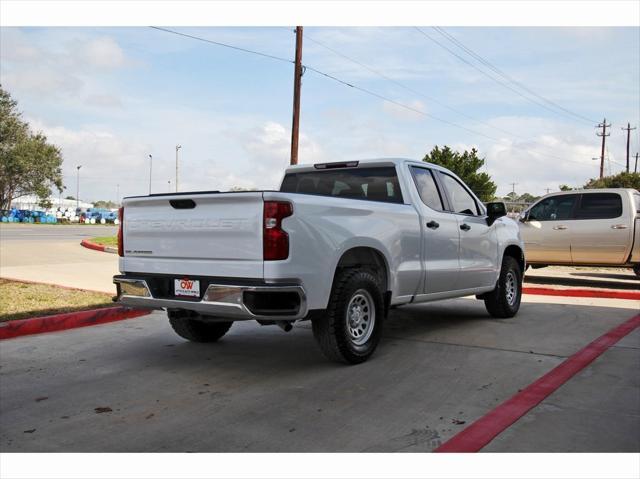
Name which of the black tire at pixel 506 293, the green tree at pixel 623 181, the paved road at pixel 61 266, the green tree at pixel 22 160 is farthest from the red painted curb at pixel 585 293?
the green tree at pixel 22 160

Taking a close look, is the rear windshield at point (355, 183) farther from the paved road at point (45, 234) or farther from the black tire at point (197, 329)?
the paved road at point (45, 234)

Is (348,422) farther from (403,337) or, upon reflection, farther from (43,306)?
(43,306)

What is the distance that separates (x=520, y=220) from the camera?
13.7 m

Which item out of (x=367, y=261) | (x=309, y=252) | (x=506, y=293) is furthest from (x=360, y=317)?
(x=506, y=293)

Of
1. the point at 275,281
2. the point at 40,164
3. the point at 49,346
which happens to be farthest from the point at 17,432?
the point at 40,164

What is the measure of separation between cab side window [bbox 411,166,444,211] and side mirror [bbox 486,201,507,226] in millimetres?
1116

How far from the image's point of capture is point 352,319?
18.5 ft

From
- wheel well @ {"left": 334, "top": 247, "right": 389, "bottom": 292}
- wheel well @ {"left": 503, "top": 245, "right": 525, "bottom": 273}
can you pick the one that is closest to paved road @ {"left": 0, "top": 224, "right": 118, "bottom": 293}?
wheel well @ {"left": 334, "top": 247, "right": 389, "bottom": 292}

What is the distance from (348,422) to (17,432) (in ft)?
6.88

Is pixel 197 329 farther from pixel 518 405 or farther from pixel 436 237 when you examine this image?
pixel 518 405

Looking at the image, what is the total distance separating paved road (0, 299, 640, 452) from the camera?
379 centimetres

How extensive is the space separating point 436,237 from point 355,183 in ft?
3.42

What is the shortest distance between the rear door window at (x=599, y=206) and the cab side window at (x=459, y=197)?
5.99 metres

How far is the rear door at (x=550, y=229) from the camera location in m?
12.9
